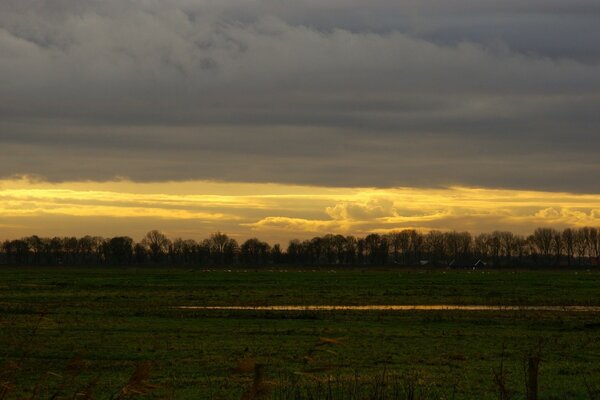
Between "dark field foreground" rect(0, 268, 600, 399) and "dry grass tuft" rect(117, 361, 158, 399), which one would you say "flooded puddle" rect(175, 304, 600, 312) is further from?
"dry grass tuft" rect(117, 361, 158, 399)

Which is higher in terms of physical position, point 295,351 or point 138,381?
point 138,381

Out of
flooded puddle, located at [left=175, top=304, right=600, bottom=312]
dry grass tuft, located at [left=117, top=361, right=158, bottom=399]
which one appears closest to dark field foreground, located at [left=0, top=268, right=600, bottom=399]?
dry grass tuft, located at [left=117, top=361, right=158, bottom=399]

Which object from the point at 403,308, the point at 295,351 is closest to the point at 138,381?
the point at 295,351

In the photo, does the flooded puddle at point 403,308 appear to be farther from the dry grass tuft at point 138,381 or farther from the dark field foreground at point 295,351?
the dry grass tuft at point 138,381

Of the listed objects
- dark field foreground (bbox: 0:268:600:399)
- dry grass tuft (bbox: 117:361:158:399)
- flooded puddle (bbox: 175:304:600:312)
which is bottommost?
dark field foreground (bbox: 0:268:600:399)

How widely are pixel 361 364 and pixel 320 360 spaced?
1.51m

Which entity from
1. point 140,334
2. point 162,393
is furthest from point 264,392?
point 140,334

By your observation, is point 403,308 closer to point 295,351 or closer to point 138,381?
point 295,351

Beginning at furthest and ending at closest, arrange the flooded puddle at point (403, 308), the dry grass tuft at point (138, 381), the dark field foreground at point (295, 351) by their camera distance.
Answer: the flooded puddle at point (403, 308) < the dark field foreground at point (295, 351) < the dry grass tuft at point (138, 381)

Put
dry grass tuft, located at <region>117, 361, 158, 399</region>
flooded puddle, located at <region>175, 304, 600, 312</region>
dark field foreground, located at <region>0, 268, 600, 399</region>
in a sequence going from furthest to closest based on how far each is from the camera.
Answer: flooded puddle, located at <region>175, 304, 600, 312</region>, dark field foreground, located at <region>0, 268, 600, 399</region>, dry grass tuft, located at <region>117, 361, 158, 399</region>

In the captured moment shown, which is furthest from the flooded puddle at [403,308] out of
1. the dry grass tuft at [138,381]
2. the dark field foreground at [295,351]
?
the dry grass tuft at [138,381]

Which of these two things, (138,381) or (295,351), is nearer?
(138,381)

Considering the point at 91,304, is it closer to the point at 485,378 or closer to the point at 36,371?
the point at 36,371

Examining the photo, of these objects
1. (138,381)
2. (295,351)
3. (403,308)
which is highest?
(138,381)
